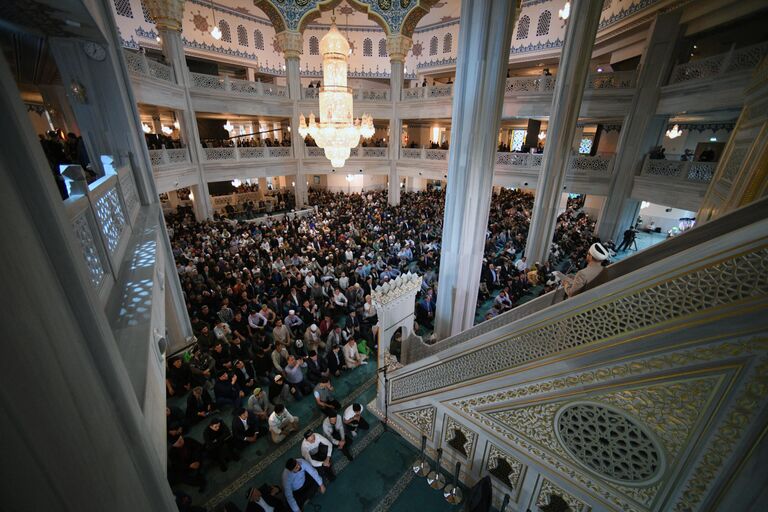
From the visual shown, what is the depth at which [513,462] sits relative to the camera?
3072mm

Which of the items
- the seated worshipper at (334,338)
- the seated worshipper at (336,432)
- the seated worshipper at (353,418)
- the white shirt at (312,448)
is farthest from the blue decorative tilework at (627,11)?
the white shirt at (312,448)

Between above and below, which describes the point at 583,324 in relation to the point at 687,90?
below

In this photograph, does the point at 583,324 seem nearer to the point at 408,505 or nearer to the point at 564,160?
the point at 408,505

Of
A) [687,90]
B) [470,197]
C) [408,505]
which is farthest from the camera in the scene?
[687,90]

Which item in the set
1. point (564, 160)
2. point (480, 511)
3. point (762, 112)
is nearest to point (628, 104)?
point (564, 160)

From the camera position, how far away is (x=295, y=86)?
13.2 meters

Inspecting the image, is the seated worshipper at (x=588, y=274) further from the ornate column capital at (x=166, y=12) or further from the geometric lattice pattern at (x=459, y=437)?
the ornate column capital at (x=166, y=12)

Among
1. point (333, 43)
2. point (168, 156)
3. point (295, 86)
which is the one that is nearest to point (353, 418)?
point (333, 43)

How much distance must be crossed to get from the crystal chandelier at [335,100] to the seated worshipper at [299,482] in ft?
18.3

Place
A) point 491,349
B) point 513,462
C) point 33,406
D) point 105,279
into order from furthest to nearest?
1. point 513,462
2. point 491,349
3. point 105,279
4. point 33,406

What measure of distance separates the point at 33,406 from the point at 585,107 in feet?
40.3

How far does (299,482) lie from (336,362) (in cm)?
198

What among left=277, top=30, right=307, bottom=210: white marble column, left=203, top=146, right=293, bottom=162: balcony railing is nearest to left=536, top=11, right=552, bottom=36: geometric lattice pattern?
left=277, top=30, right=307, bottom=210: white marble column

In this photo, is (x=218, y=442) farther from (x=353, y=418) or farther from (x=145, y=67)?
(x=145, y=67)
